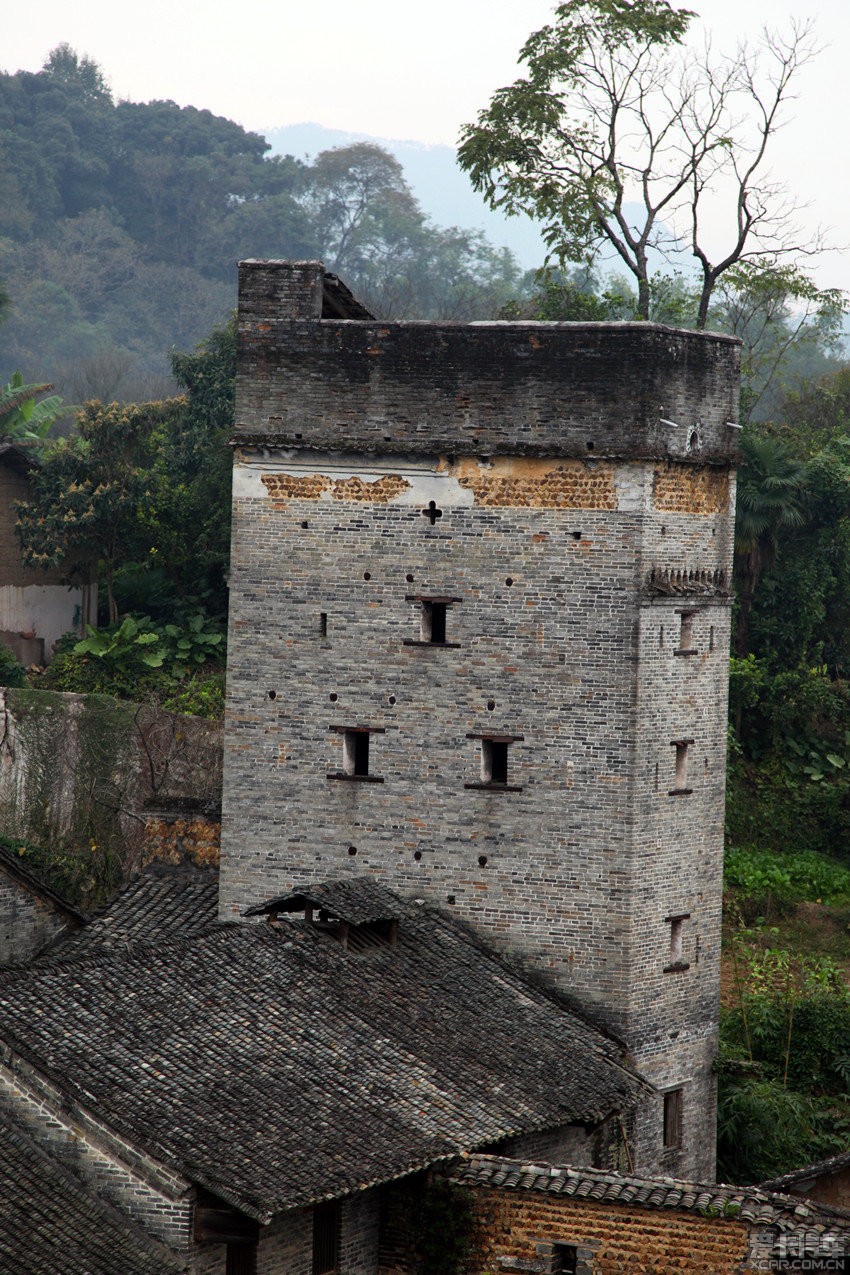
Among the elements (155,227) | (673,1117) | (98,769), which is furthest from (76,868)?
(155,227)

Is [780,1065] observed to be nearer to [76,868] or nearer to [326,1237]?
[326,1237]

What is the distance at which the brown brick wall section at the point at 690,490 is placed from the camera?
2306cm

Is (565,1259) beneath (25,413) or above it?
beneath

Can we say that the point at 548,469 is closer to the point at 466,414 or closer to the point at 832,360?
the point at 466,414

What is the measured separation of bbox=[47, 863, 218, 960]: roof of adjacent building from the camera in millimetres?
24484

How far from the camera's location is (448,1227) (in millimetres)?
18234

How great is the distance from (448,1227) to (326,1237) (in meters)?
1.13

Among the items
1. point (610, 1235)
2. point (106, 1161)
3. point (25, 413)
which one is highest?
point (25, 413)

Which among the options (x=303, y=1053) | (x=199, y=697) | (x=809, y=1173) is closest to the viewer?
(x=303, y=1053)

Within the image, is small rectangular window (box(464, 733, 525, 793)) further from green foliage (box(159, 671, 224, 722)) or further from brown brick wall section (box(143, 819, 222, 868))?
green foliage (box(159, 671, 224, 722))

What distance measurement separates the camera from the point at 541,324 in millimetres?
22562

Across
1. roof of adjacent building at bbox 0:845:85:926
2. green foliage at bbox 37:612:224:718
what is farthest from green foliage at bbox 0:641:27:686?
roof of adjacent building at bbox 0:845:85:926

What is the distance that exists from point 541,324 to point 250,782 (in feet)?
21.2

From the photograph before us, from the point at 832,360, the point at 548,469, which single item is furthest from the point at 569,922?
the point at 832,360
